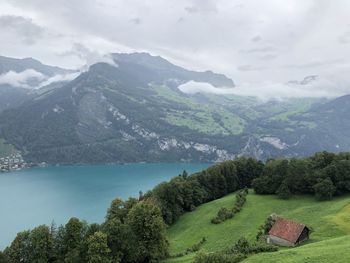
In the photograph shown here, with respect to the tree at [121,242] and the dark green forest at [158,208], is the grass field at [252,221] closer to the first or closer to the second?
the dark green forest at [158,208]

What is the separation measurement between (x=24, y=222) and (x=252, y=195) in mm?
79577

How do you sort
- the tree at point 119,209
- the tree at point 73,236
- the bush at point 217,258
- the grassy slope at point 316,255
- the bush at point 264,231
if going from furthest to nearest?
the tree at point 119,209
the bush at point 264,231
the tree at point 73,236
the bush at point 217,258
the grassy slope at point 316,255

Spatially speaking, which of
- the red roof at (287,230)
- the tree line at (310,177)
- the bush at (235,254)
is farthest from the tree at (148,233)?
the tree line at (310,177)

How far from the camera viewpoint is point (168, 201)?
96625 millimetres

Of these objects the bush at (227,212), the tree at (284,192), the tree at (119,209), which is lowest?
the bush at (227,212)

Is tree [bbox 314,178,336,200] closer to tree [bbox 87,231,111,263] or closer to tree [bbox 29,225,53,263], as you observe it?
tree [bbox 87,231,111,263]

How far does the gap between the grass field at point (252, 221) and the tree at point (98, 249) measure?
905 centimetres

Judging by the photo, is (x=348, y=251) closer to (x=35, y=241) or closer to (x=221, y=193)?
(x=35, y=241)

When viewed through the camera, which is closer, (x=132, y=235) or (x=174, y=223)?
(x=132, y=235)

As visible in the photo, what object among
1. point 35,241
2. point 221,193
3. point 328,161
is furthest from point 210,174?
point 35,241

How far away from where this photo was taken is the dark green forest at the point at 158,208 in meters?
56.6

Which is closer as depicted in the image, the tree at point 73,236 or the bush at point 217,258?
the bush at point 217,258

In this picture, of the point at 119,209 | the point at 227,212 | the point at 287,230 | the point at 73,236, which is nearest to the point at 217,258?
the point at 287,230

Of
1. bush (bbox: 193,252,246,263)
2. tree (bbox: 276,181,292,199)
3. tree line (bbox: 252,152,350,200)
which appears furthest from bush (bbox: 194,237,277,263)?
tree (bbox: 276,181,292,199)
